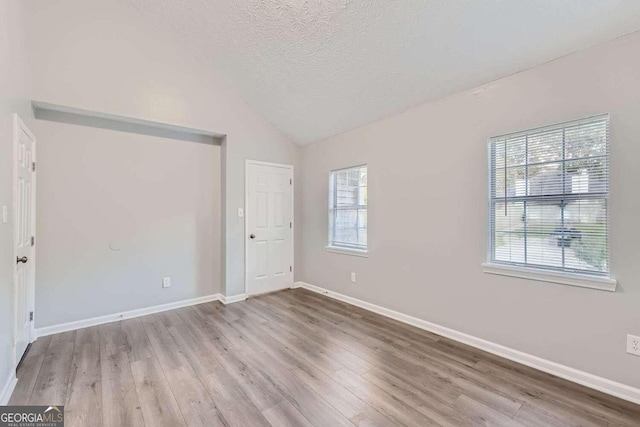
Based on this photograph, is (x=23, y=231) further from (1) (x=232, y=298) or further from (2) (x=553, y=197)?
(2) (x=553, y=197)

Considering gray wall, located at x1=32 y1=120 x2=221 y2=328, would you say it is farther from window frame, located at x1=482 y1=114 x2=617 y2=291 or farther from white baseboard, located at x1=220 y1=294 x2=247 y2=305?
window frame, located at x1=482 y1=114 x2=617 y2=291

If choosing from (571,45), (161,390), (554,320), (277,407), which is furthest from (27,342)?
(571,45)

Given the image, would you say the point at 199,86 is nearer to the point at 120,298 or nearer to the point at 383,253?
the point at 120,298

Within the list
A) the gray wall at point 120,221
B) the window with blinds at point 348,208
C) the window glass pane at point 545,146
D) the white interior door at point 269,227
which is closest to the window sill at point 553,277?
the window glass pane at point 545,146

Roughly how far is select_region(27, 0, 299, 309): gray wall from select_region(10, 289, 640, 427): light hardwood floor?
127cm

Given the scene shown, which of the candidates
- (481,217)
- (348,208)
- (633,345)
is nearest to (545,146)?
(481,217)

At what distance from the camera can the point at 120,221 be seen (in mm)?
3449

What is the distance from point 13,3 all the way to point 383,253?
408 centimetres

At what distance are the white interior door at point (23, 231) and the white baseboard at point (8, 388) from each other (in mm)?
162

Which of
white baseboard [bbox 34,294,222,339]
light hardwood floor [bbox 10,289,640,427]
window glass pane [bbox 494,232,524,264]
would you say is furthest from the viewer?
white baseboard [bbox 34,294,222,339]

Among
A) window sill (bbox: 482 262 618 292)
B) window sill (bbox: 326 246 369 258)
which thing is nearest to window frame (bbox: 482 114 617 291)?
window sill (bbox: 482 262 618 292)

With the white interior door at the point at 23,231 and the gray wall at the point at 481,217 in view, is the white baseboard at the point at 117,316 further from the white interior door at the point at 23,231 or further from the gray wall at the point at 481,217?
the gray wall at the point at 481,217

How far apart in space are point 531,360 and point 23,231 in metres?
4.52

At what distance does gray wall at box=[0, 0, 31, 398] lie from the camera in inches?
74.4
